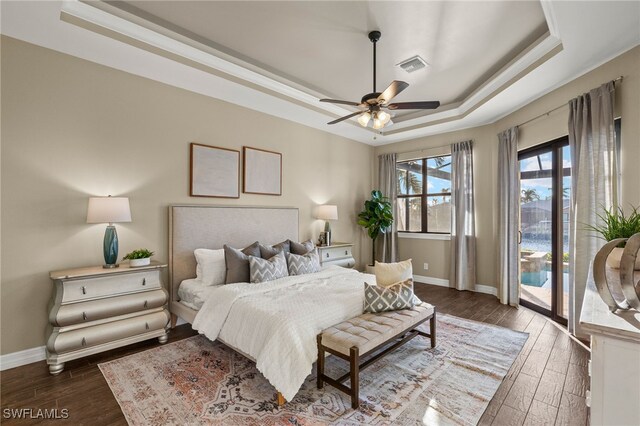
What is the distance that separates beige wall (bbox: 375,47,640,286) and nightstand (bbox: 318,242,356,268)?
1558 millimetres

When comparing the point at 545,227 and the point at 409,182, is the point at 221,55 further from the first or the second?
the point at 545,227

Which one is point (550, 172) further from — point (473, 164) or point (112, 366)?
point (112, 366)

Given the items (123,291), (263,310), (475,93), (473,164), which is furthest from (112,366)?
(473,164)

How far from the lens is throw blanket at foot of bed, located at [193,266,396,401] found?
2.11 m

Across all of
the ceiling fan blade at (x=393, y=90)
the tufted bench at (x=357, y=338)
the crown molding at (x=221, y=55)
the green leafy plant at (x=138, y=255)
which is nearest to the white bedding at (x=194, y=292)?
the green leafy plant at (x=138, y=255)

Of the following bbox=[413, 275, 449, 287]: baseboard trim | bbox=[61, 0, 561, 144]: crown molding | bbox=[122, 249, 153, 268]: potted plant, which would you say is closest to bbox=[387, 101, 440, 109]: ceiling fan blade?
bbox=[61, 0, 561, 144]: crown molding

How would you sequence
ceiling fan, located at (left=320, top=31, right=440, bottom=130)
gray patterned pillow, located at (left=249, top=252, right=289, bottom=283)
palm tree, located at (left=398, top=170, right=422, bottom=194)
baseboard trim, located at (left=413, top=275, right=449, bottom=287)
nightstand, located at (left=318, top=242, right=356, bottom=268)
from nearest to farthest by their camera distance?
1. ceiling fan, located at (left=320, top=31, right=440, bottom=130)
2. gray patterned pillow, located at (left=249, top=252, right=289, bottom=283)
3. nightstand, located at (left=318, top=242, right=356, bottom=268)
4. baseboard trim, located at (left=413, top=275, right=449, bottom=287)
5. palm tree, located at (left=398, top=170, right=422, bottom=194)

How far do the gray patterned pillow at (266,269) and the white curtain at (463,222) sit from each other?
3.43 metres

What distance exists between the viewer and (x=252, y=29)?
2965 millimetres

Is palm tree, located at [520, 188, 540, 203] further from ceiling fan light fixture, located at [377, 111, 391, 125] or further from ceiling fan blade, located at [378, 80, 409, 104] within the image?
ceiling fan blade, located at [378, 80, 409, 104]

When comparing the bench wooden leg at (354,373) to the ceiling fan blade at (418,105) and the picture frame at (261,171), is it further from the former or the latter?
the picture frame at (261,171)

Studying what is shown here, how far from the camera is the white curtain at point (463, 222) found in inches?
206

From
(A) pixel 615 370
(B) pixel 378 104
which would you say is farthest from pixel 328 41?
(A) pixel 615 370

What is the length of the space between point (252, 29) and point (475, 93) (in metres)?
3.14
